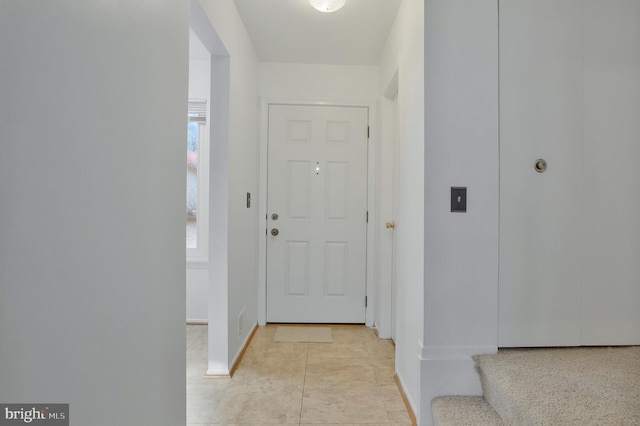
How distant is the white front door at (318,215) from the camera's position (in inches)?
120

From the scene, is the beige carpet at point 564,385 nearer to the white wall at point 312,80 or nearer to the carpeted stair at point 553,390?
the carpeted stair at point 553,390

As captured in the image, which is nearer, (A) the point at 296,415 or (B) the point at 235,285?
(A) the point at 296,415

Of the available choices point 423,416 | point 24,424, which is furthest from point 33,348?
point 423,416

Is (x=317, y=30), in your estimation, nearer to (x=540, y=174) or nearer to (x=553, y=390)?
(x=540, y=174)

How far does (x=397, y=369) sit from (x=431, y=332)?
0.69 metres

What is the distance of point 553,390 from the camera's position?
126cm

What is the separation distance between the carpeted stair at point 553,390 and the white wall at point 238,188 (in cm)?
132

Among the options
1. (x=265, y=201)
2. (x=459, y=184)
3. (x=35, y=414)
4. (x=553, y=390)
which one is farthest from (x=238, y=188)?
(x=553, y=390)

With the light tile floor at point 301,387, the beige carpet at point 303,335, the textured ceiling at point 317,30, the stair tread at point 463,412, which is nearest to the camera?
the stair tread at point 463,412

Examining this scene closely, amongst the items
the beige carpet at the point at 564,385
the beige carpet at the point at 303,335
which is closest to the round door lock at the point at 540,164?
the beige carpet at the point at 564,385

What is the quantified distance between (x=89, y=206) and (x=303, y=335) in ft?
7.56

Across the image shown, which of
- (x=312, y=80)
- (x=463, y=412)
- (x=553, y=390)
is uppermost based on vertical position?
(x=312, y=80)

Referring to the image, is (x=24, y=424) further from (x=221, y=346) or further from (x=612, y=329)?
(x=612, y=329)

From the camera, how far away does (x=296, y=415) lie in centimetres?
171
